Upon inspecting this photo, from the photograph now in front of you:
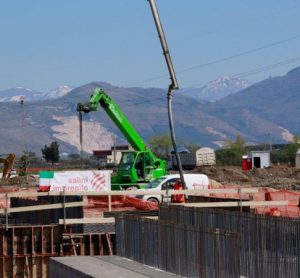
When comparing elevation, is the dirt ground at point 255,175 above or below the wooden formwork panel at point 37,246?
above

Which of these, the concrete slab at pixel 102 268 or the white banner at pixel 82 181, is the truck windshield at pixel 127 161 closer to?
the white banner at pixel 82 181

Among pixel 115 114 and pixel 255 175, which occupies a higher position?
pixel 115 114

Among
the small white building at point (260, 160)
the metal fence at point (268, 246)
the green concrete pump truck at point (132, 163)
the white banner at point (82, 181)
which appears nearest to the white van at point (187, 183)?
the white banner at point (82, 181)

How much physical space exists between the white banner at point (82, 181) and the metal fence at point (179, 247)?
2243 cm

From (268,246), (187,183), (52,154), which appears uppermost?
A: (52,154)

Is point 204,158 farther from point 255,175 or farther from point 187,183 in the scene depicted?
point 187,183

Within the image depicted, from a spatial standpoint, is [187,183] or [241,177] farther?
[241,177]

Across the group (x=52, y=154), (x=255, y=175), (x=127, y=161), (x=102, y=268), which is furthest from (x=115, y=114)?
(x=52, y=154)

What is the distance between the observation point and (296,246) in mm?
19734

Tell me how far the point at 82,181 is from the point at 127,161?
1649cm

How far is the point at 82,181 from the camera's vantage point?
47.3 meters

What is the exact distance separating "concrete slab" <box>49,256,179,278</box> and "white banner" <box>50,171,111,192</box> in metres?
22.6

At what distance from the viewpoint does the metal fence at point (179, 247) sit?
18000 millimetres

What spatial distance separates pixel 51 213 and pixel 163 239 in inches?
574
